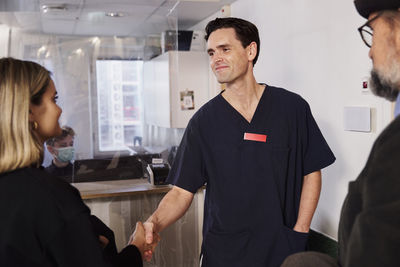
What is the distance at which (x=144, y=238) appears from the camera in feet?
5.24

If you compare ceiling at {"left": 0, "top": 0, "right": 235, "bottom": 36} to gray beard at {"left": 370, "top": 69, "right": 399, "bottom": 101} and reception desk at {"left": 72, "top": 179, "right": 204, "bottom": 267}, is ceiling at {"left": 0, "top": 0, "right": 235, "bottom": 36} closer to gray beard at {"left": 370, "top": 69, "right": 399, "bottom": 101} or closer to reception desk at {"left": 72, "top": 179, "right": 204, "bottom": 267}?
reception desk at {"left": 72, "top": 179, "right": 204, "bottom": 267}

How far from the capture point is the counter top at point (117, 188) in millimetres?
2830

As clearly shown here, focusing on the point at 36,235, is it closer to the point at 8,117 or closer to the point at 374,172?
the point at 8,117

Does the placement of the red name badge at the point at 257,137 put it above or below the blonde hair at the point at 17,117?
below

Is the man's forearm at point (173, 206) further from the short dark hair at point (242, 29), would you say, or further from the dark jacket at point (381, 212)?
the dark jacket at point (381, 212)

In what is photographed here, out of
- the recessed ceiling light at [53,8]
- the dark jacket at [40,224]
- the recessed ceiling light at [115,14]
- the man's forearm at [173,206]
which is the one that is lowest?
the man's forearm at [173,206]

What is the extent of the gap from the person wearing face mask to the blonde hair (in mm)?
2196

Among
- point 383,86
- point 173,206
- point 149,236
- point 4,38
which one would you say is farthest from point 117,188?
point 383,86

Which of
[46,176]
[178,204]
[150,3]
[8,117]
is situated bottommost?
[178,204]

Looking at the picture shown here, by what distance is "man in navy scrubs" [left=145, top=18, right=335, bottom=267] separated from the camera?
1686 millimetres

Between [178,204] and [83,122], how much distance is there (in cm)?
187

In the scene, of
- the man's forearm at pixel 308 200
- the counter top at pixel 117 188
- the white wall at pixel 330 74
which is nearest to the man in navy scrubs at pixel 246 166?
the man's forearm at pixel 308 200

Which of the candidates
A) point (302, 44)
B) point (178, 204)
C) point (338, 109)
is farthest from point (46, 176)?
point (302, 44)

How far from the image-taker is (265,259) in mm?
1682
